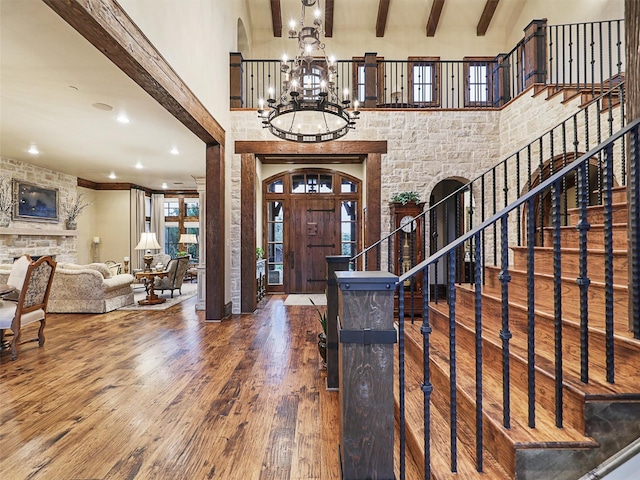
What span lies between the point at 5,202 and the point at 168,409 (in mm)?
7037

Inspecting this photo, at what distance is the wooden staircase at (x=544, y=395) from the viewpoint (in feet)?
4.49

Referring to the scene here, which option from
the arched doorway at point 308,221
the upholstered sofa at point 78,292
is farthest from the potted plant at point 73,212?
the arched doorway at point 308,221

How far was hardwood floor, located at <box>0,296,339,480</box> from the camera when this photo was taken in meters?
1.74

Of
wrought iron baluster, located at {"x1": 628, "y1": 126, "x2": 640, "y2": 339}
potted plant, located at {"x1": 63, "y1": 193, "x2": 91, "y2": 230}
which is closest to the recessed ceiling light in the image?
wrought iron baluster, located at {"x1": 628, "y1": 126, "x2": 640, "y2": 339}

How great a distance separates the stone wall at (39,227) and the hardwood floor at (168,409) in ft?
13.6

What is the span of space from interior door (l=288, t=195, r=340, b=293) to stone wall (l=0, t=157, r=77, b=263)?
18.2ft

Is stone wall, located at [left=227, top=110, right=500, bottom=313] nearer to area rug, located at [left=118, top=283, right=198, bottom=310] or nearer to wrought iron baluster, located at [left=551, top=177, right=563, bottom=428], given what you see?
area rug, located at [left=118, top=283, right=198, bottom=310]

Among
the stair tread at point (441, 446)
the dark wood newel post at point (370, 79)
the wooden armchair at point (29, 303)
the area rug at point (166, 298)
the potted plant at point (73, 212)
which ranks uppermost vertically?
the dark wood newel post at point (370, 79)

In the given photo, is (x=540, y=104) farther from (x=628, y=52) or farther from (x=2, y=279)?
(x=2, y=279)

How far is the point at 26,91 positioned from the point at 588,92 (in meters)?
6.63

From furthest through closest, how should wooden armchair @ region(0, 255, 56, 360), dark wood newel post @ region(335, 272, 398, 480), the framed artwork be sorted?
the framed artwork, wooden armchair @ region(0, 255, 56, 360), dark wood newel post @ region(335, 272, 398, 480)

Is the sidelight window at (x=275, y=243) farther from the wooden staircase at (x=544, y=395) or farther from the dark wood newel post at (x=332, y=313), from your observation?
the wooden staircase at (x=544, y=395)

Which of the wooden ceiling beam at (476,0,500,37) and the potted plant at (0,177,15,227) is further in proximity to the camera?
the wooden ceiling beam at (476,0,500,37)

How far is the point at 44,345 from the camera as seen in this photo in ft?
12.3
